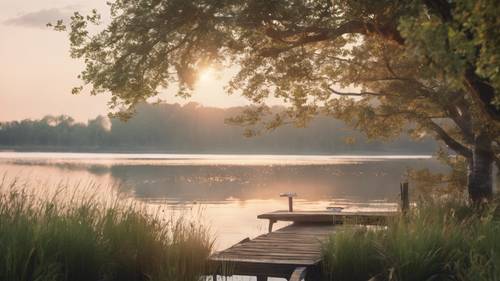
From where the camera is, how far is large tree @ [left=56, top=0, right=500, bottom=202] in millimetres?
7738

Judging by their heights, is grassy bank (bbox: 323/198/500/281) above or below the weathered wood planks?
above

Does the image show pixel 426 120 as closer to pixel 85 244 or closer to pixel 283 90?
pixel 283 90

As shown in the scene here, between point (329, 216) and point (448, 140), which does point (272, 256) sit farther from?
point (448, 140)

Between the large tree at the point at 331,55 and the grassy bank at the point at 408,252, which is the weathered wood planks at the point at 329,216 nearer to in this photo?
the large tree at the point at 331,55

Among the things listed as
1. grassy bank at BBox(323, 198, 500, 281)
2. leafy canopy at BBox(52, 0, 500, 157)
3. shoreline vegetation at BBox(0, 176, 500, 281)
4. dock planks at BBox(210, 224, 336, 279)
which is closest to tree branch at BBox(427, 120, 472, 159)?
leafy canopy at BBox(52, 0, 500, 157)

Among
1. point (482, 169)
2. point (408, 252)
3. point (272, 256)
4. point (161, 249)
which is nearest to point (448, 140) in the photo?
point (482, 169)

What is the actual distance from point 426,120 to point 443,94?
3410 mm

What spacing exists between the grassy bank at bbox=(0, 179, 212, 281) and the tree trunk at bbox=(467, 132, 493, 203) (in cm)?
1101

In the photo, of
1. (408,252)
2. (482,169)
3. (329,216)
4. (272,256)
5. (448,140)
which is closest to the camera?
(408,252)

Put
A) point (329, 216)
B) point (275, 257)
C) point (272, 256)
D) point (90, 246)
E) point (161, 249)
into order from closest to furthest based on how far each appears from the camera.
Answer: point (90, 246) < point (161, 249) < point (275, 257) < point (272, 256) < point (329, 216)

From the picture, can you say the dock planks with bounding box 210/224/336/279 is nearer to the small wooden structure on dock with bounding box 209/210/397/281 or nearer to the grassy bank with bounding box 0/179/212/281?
the small wooden structure on dock with bounding box 209/210/397/281

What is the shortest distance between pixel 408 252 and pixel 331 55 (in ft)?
40.1

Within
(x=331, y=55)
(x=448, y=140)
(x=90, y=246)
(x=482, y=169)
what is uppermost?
(x=331, y=55)

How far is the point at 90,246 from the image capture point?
10.9 meters
